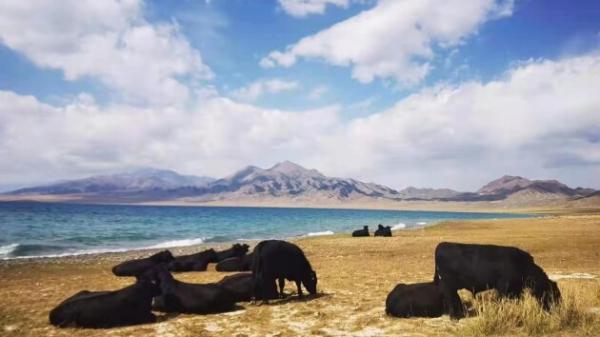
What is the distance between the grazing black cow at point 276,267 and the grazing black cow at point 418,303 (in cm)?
340

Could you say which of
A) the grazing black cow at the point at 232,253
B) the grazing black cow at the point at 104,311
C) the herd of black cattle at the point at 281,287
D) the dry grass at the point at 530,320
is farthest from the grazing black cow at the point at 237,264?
the dry grass at the point at 530,320

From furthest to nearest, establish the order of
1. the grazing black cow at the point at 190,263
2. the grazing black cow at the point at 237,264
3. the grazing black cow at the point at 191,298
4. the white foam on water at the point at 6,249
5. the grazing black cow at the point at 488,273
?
the white foam on water at the point at 6,249 → the grazing black cow at the point at 190,263 → the grazing black cow at the point at 237,264 → the grazing black cow at the point at 191,298 → the grazing black cow at the point at 488,273

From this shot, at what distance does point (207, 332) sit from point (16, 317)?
5329mm

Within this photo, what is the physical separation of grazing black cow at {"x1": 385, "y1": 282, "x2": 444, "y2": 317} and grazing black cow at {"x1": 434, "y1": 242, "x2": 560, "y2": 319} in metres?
0.34

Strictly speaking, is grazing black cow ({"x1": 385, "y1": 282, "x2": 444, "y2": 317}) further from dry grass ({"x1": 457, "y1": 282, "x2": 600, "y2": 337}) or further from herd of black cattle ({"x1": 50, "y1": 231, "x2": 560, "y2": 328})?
dry grass ({"x1": 457, "y1": 282, "x2": 600, "y2": 337})

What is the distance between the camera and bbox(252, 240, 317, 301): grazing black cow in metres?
12.3

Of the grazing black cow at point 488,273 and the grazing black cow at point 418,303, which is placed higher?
the grazing black cow at point 488,273

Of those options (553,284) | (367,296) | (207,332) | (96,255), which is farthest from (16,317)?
(96,255)

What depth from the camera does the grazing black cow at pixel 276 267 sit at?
485 inches

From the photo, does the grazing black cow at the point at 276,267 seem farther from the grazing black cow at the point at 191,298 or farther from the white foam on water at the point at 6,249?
the white foam on water at the point at 6,249

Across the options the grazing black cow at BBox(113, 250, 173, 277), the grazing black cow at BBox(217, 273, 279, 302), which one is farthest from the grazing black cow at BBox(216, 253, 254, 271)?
the grazing black cow at BBox(217, 273, 279, 302)

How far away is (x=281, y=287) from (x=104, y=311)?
186 inches

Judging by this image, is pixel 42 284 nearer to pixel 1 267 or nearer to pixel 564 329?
pixel 1 267

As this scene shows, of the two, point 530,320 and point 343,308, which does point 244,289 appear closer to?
point 343,308
